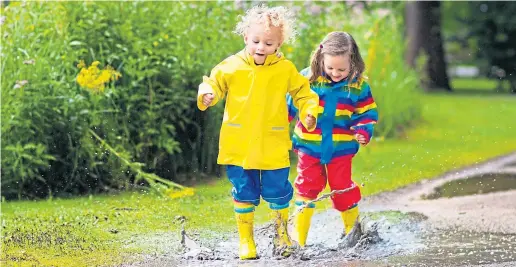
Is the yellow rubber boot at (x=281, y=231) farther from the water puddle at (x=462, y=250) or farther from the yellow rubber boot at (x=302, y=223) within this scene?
the water puddle at (x=462, y=250)

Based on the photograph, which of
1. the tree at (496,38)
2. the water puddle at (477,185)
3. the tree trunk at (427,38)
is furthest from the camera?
the tree at (496,38)

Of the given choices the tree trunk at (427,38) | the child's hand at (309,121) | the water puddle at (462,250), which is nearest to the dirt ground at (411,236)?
the water puddle at (462,250)

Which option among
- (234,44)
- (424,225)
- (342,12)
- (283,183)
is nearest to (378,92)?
(342,12)

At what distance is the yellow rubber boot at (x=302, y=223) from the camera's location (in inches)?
216

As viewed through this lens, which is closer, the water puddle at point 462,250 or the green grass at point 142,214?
the water puddle at point 462,250

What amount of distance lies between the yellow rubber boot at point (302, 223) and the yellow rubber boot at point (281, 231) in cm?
24

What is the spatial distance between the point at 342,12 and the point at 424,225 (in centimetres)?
471

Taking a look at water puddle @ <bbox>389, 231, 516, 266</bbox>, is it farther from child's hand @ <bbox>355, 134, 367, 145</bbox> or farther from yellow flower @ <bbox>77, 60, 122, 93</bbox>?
yellow flower @ <bbox>77, 60, 122, 93</bbox>

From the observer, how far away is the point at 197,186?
750 centimetres

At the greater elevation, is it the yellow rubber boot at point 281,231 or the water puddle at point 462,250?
the yellow rubber boot at point 281,231

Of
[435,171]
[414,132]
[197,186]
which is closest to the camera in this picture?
[197,186]

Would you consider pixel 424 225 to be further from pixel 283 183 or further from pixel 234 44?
pixel 234 44

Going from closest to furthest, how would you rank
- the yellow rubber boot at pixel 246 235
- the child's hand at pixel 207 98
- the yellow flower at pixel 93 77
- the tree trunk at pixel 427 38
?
1. the child's hand at pixel 207 98
2. the yellow rubber boot at pixel 246 235
3. the yellow flower at pixel 93 77
4. the tree trunk at pixel 427 38

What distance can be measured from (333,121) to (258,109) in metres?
0.61
